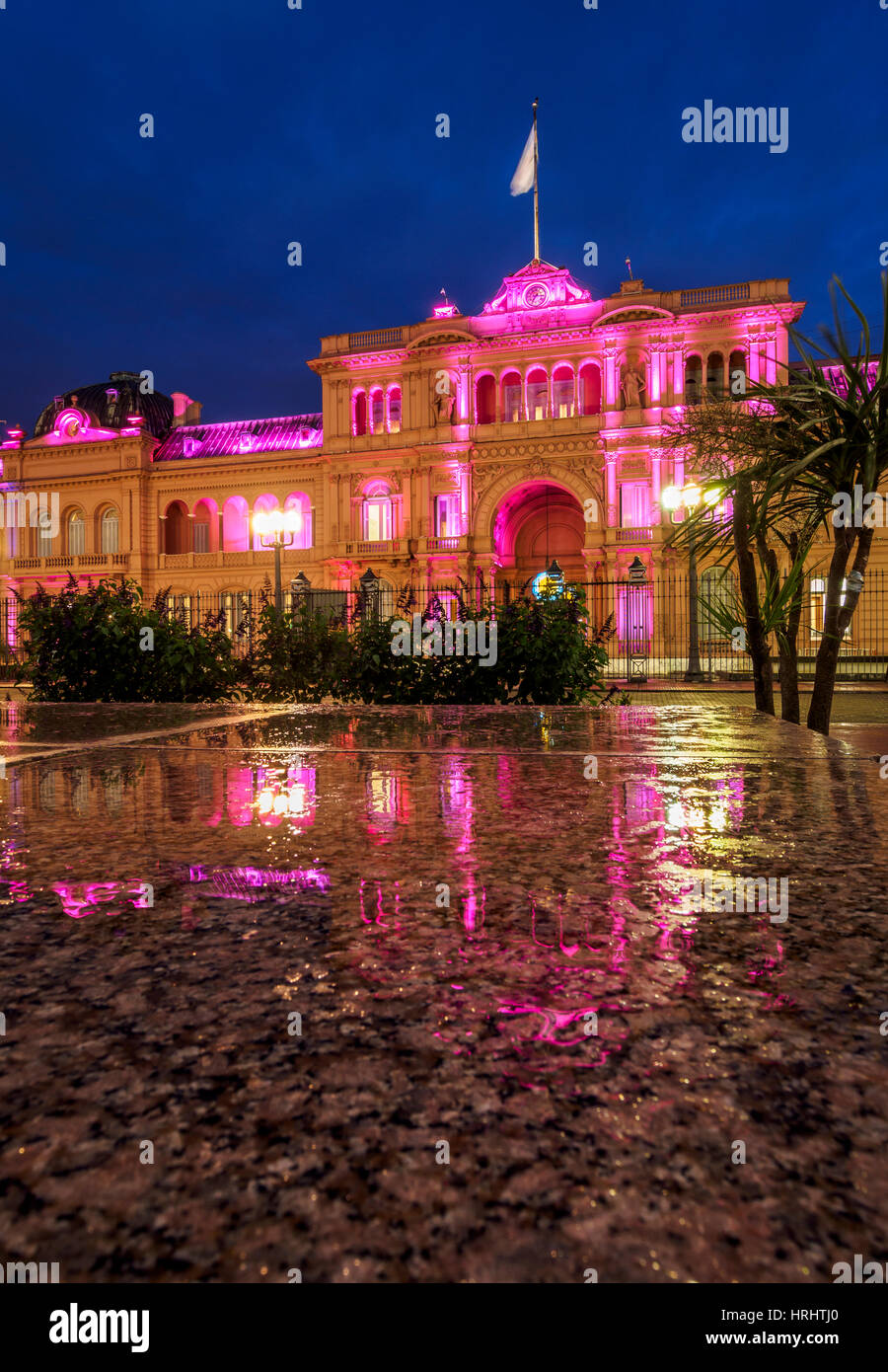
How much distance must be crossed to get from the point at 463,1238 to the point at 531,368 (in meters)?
27.9

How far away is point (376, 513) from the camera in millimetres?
27594

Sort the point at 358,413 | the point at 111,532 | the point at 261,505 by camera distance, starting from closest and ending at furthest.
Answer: the point at 358,413 → the point at 261,505 → the point at 111,532

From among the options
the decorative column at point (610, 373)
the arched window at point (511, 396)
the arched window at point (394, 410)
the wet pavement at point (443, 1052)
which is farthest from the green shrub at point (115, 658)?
the arched window at point (394, 410)

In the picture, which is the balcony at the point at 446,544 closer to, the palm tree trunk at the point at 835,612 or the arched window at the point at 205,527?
the arched window at the point at 205,527

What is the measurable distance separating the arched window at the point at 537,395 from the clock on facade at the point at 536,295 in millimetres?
2397

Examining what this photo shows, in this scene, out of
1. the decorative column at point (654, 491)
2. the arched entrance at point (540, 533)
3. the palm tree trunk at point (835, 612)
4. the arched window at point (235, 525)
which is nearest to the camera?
the palm tree trunk at point (835, 612)

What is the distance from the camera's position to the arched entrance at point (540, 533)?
88.5 feet

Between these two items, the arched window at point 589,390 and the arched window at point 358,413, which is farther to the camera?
the arched window at point 358,413

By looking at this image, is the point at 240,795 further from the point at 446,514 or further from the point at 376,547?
the point at 376,547

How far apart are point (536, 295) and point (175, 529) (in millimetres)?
16718

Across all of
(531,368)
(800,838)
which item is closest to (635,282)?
(531,368)

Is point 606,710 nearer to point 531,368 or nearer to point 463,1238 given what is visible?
point 463,1238

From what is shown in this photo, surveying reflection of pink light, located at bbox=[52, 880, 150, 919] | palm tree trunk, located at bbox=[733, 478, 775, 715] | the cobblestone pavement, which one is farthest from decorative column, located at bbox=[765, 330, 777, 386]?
reflection of pink light, located at bbox=[52, 880, 150, 919]

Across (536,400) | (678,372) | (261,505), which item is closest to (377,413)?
(261,505)
